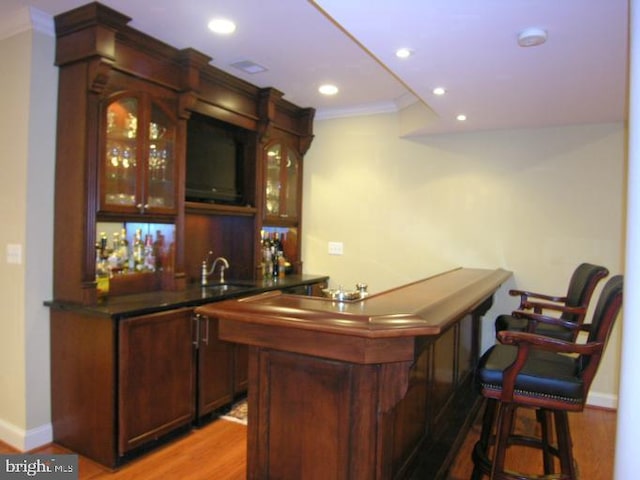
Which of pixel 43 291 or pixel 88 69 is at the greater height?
pixel 88 69

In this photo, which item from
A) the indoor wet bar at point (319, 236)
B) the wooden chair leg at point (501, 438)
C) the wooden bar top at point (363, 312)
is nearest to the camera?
the wooden bar top at point (363, 312)

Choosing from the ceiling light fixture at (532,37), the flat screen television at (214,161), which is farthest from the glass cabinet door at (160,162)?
the ceiling light fixture at (532,37)

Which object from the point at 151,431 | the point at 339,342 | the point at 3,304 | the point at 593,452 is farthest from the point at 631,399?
the point at 3,304

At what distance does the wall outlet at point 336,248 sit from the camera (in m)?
4.42

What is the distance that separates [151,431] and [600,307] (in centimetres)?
242

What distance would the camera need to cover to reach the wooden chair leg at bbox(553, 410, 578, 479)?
1.89 metres

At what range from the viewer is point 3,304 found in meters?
2.66

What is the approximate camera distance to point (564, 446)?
191 centimetres

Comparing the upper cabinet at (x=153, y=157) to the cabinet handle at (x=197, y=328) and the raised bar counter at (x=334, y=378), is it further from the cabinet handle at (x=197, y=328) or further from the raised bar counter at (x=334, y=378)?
the raised bar counter at (x=334, y=378)

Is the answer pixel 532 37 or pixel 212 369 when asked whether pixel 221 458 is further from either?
pixel 532 37

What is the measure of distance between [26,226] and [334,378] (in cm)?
206

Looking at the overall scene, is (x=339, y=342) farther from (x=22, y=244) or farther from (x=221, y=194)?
(x=221, y=194)

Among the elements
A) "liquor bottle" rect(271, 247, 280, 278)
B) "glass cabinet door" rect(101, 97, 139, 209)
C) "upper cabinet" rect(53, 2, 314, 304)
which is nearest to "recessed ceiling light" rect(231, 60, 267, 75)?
"upper cabinet" rect(53, 2, 314, 304)

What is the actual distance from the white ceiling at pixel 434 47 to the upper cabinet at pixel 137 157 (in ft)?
1.58
